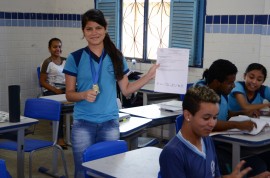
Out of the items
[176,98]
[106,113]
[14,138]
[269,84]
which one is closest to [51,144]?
[14,138]

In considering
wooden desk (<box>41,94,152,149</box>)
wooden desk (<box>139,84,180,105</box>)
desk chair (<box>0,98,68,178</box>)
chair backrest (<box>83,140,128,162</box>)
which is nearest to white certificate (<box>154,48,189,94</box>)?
chair backrest (<box>83,140,128,162</box>)

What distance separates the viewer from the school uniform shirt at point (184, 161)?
1.88m

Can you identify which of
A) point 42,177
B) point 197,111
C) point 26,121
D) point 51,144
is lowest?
point 42,177

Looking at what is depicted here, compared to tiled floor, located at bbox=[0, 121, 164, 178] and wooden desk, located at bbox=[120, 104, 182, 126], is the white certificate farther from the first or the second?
tiled floor, located at bbox=[0, 121, 164, 178]

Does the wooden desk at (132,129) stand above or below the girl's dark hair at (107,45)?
below

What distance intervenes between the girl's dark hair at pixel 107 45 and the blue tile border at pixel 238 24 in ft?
8.56

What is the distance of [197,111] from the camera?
1967mm

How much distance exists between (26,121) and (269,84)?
289cm

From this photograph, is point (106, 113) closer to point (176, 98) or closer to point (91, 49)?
point (91, 49)

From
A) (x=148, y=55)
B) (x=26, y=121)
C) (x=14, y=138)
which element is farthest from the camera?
(x=148, y=55)

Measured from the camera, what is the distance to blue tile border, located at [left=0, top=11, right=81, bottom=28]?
6.99 meters

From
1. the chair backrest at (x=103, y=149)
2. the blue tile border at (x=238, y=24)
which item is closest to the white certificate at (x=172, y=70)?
the chair backrest at (x=103, y=149)

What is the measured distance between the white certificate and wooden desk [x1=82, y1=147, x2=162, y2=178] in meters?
0.45

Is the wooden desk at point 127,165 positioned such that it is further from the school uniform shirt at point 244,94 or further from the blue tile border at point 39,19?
the blue tile border at point 39,19
